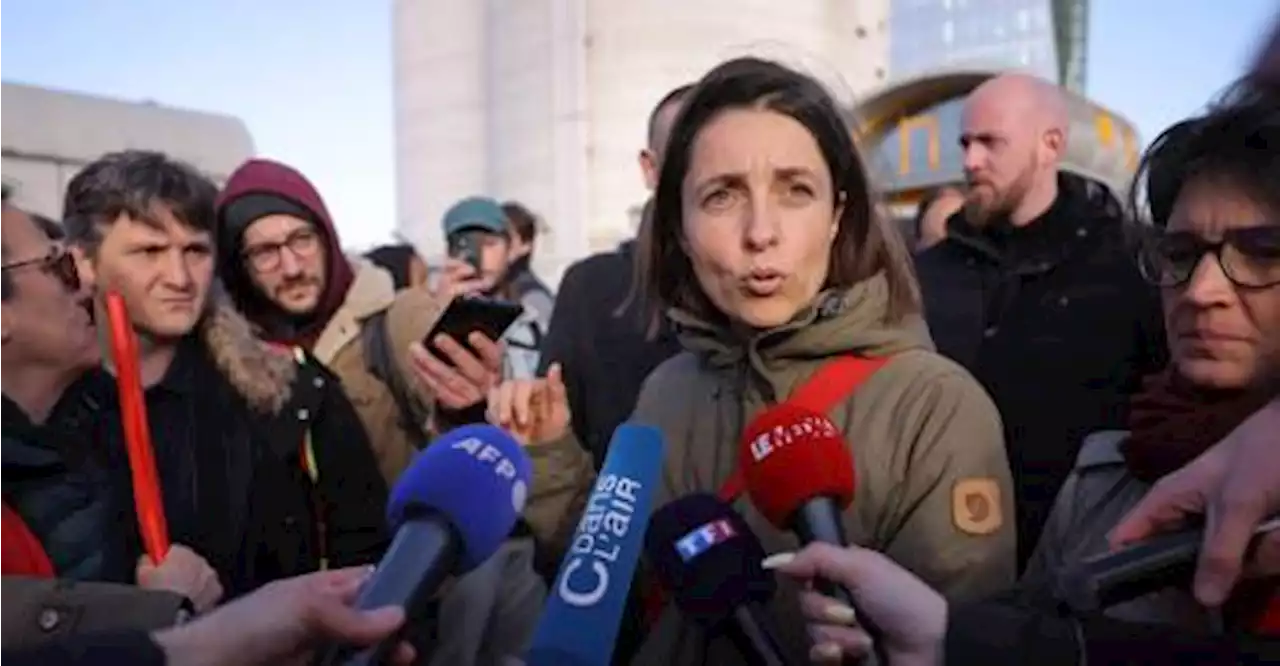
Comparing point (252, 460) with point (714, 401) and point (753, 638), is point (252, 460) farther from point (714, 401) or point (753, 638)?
point (753, 638)

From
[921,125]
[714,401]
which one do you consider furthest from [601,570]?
[921,125]

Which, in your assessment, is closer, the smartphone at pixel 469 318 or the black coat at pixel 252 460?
the smartphone at pixel 469 318

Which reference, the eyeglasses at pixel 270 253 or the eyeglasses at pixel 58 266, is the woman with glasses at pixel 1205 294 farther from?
the eyeglasses at pixel 270 253

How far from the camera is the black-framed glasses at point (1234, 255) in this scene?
1.59 m

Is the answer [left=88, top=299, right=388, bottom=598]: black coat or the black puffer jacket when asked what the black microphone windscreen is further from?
[left=88, top=299, right=388, bottom=598]: black coat

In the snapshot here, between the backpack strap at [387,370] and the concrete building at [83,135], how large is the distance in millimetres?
2898

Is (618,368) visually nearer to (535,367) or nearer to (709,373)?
(535,367)

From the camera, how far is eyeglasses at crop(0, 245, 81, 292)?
2.43 meters

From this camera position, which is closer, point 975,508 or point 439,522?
point 439,522

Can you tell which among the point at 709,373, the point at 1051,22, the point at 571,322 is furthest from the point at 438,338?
the point at 1051,22

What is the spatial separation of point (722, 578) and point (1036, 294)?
243 cm

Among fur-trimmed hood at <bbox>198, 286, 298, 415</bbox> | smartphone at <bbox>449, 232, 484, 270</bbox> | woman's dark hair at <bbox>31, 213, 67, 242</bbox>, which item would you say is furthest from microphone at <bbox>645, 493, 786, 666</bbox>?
smartphone at <bbox>449, 232, 484, 270</bbox>

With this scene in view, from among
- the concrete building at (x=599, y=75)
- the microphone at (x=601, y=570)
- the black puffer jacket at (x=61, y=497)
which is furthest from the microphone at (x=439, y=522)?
the concrete building at (x=599, y=75)

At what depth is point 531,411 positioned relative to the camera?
2279 millimetres
